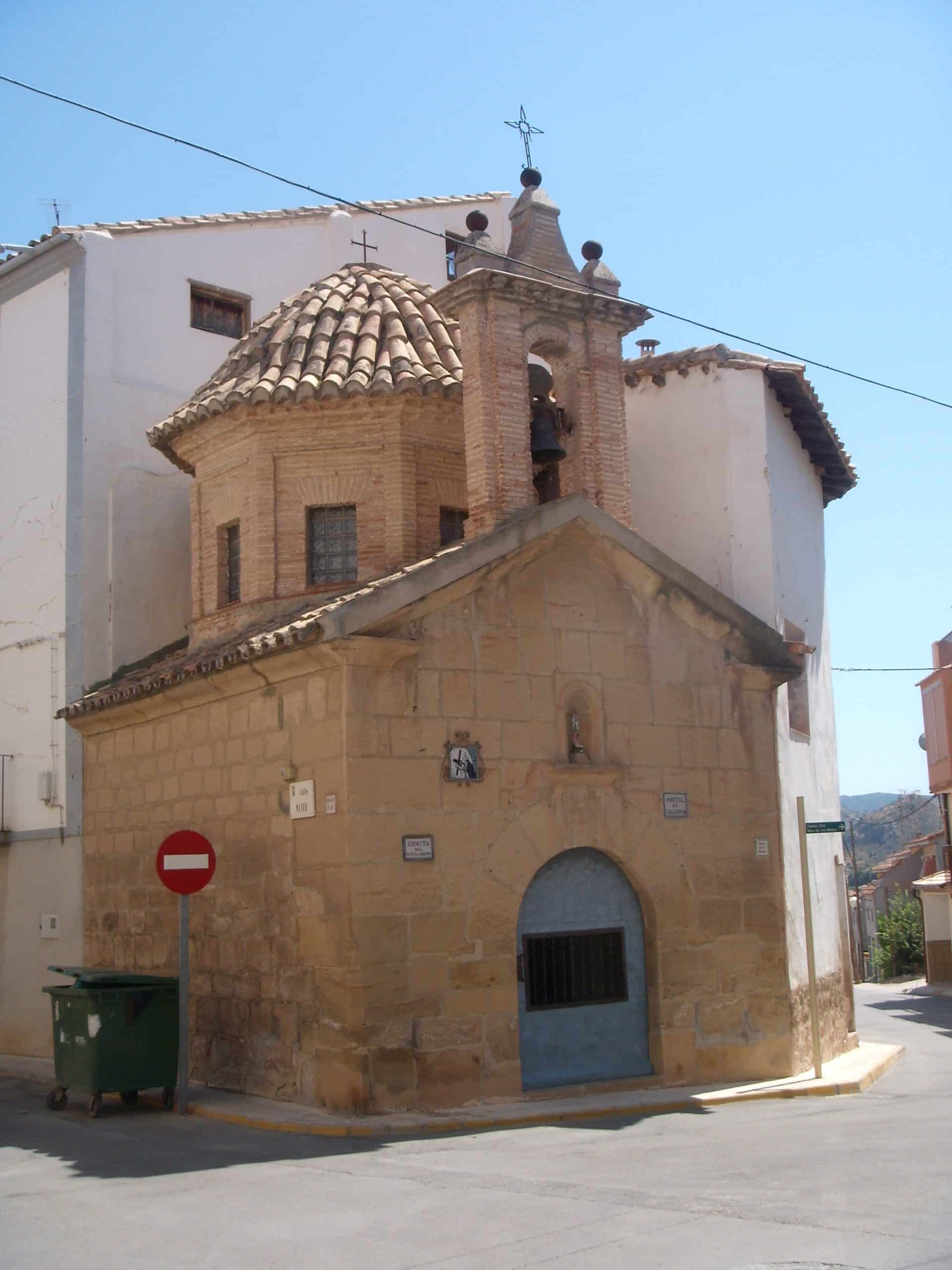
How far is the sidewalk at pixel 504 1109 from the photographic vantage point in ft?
32.4

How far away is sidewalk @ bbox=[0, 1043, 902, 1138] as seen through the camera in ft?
32.4

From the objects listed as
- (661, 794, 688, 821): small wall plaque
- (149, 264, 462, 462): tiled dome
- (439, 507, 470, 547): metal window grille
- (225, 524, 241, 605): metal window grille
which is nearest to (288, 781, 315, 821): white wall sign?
(661, 794, 688, 821): small wall plaque

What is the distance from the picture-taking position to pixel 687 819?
12.6 meters

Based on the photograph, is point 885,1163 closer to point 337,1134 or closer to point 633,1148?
point 633,1148

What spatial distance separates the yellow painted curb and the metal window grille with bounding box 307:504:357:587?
5.39m

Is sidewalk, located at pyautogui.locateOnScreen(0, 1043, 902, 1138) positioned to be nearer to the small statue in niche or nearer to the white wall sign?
the white wall sign

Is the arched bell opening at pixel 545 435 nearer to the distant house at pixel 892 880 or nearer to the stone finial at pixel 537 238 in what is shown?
the stone finial at pixel 537 238

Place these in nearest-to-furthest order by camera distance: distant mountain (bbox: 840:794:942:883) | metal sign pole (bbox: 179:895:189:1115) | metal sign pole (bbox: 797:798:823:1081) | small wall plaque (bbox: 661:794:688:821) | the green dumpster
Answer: the green dumpster → metal sign pole (bbox: 179:895:189:1115) → metal sign pole (bbox: 797:798:823:1081) → small wall plaque (bbox: 661:794:688:821) → distant mountain (bbox: 840:794:942:883)

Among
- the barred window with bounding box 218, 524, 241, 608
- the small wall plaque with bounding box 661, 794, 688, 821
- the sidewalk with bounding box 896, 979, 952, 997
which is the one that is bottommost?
the sidewalk with bounding box 896, 979, 952, 997

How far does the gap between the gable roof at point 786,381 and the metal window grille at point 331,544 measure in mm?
3760

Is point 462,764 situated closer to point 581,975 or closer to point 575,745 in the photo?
point 575,745

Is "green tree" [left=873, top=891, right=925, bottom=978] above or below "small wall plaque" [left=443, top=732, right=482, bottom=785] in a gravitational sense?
below

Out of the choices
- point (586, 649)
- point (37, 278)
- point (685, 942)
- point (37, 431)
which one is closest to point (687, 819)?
point (685, 942)

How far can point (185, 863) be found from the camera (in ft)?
35.4
